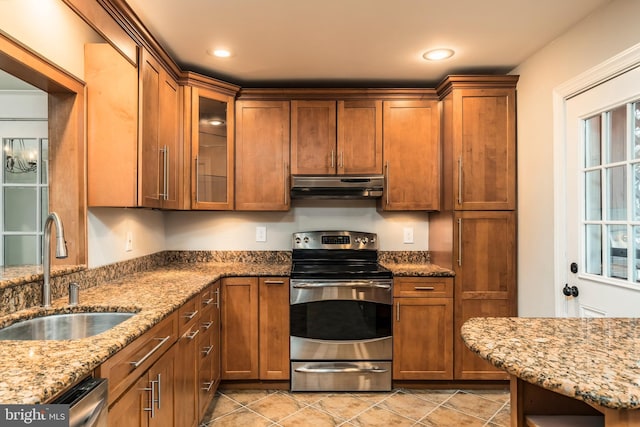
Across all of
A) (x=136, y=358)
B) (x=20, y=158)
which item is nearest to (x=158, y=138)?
(x=20, y=158)

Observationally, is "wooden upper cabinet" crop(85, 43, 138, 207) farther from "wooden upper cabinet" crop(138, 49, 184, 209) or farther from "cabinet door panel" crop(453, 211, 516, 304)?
"cabinet door panel" crop(453, 211, 516, 304)

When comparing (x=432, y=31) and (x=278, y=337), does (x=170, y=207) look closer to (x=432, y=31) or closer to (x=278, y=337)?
(x=278, y=337)

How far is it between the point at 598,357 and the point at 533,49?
220 cm

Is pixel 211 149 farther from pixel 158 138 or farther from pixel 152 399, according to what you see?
pixel 152 399

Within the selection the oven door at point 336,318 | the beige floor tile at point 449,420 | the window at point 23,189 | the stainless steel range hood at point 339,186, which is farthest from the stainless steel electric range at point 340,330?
the window at point 23,189

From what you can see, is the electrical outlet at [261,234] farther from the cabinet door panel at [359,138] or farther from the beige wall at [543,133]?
the beige wall at [543,133]

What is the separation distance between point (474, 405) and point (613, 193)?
1.63 meters

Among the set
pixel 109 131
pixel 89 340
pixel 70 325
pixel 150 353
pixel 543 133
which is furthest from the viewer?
pixel 543 133

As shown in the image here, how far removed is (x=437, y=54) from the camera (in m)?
2.58

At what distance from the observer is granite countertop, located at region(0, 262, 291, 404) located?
86cm

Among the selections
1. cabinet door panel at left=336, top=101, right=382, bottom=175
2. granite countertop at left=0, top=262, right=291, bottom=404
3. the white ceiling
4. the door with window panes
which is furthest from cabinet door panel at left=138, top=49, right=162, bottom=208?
the door with window panes

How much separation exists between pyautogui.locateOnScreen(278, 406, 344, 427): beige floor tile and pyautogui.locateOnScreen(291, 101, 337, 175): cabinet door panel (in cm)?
174

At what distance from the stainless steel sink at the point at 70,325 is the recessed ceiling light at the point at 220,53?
1.81 metres

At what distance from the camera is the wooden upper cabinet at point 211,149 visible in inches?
112
